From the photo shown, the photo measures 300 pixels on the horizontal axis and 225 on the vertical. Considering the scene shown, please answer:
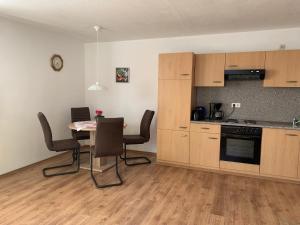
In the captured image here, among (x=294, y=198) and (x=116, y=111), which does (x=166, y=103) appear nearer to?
(x=116, y=111)

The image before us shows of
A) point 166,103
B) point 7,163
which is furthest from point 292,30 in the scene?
point 7,163

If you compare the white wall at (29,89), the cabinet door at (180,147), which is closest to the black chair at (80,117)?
the white wall at (29,89)

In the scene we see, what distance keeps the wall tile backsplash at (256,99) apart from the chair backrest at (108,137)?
1.89 meters

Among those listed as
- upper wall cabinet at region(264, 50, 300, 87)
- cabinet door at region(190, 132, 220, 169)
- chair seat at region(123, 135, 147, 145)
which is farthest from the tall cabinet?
upper wall cabinet at region(264, 50, 300, 87)

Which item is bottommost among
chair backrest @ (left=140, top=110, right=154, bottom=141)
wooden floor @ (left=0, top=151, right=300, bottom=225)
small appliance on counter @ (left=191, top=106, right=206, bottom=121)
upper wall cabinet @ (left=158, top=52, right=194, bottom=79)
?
wooden floor @ (left=0, top=151, right=300, bottom=225)

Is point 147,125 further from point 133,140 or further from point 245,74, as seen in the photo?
point 245,74

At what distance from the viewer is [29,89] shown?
13.0 ft

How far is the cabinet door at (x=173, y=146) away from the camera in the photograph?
13.3ft

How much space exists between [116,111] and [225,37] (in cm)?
275

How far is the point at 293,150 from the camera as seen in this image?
11.3 ft

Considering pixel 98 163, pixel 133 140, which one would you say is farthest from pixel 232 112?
pixel 98 163

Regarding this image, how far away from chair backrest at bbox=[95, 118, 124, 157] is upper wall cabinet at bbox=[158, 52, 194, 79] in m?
1.35

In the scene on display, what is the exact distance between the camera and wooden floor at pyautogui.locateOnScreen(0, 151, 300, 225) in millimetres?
2480

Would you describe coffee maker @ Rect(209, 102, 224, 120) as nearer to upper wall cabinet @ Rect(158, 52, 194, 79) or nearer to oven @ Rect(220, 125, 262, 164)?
oven @ Rect(220, 125, 262, 164)
